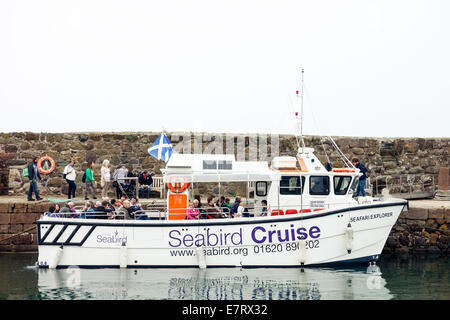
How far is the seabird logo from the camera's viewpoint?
1459 centimetres

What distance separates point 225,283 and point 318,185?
369 centimetres

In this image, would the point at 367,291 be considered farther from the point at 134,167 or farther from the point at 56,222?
the point at 134,167

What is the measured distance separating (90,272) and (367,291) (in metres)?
6.36

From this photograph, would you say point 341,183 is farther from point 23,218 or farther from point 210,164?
point 23,218

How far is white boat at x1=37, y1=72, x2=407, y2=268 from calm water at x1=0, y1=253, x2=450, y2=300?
0.27 m

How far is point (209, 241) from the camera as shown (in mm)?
14523

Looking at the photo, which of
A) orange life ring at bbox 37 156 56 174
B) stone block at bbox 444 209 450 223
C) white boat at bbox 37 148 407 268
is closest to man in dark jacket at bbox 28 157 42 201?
orange life ring at bbox 37 156 56 174

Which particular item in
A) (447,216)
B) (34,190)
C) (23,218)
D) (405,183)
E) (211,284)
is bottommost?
(211,284)

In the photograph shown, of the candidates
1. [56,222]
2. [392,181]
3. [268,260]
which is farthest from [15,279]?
[392,181]

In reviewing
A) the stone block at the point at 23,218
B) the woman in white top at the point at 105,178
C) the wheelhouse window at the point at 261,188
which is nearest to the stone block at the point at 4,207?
the stone block at the point at 23,218

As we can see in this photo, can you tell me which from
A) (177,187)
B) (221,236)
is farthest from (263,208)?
(177,187)

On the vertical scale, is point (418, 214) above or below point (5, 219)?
above

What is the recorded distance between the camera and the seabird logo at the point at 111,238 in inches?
574

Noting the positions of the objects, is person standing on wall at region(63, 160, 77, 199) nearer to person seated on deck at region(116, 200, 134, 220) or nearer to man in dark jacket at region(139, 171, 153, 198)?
man in dark jacket at region(139, 171, 153, 198)
